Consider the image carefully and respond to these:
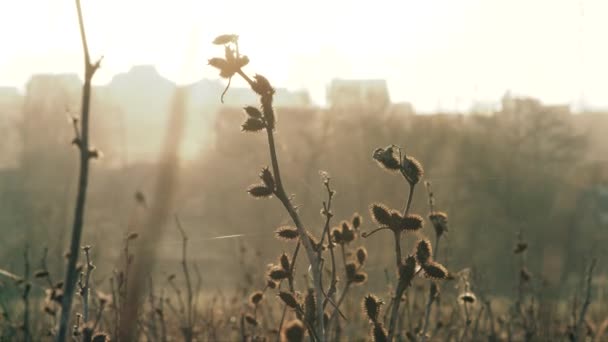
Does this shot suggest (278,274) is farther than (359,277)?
No

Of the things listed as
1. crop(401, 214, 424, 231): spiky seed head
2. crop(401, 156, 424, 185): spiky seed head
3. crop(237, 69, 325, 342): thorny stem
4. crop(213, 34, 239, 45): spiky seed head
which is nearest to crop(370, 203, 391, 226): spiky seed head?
crop(401, 214, 424, 231): spiky seed head

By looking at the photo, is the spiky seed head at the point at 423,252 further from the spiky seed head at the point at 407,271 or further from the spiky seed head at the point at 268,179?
the spiky seed head at the point at 268,179

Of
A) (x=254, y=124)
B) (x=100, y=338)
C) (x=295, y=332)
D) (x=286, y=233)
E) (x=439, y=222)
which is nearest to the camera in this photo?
(x=295, y=332)

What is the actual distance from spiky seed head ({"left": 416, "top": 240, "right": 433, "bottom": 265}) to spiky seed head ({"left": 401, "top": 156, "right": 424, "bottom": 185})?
0.65 ft

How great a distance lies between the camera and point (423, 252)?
86.3 inches

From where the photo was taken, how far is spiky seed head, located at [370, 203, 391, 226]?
7.27 feet

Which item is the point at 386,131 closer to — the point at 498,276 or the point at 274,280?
the point at 498,276

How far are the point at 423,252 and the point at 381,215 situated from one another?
15 centimetres

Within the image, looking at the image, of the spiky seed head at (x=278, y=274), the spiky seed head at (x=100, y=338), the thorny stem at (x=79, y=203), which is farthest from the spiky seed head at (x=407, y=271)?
the thorny stem at (x=79, y=203)

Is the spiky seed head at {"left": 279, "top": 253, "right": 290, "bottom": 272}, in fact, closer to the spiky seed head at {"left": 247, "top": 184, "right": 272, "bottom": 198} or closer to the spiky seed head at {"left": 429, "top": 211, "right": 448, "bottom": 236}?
the spiky seed head at {"left": 247, "top": 184, "right": 272, "bottom": 198}

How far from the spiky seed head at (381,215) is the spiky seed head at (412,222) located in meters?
0.04

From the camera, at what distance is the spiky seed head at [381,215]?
222 centimetres

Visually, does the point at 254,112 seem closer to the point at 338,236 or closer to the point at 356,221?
the point at 338,236

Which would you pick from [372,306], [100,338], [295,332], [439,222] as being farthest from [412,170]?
[100,338]
